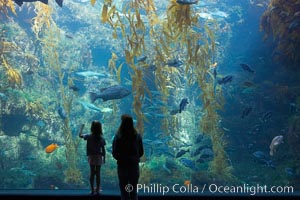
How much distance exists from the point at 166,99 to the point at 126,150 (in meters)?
4.53

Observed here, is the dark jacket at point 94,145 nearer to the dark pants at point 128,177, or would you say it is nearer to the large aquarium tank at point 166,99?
the dark pants at point 128,177

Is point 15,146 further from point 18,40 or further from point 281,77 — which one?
point 281,77

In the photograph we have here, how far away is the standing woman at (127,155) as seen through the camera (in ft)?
11.2

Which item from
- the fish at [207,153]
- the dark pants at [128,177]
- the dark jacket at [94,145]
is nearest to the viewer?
the dark pants at [128,177]

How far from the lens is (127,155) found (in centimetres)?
343

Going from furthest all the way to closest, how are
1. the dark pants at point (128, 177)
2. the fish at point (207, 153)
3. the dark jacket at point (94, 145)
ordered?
the fish at point (207, 153) → the dark jacket at point (94, 145) → the dark pants at point (128, 177)

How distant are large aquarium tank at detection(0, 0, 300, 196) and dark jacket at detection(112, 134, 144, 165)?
9.07 ft

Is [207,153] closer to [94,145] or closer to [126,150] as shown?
[94,145]
